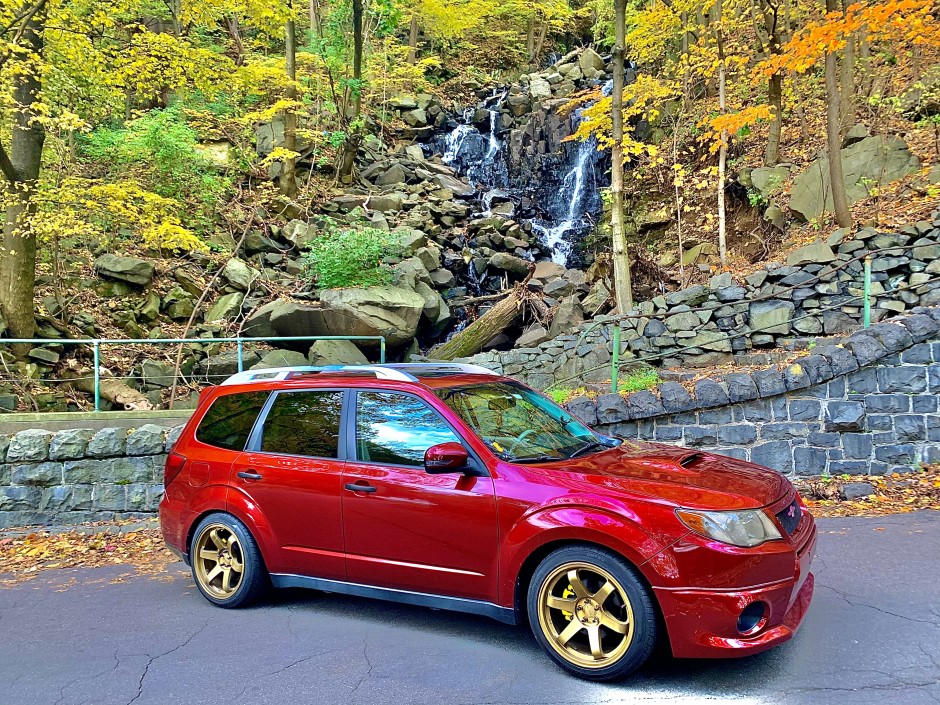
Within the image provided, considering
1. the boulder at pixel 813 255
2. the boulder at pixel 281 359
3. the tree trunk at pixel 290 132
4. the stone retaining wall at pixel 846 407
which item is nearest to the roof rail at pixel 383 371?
the stone retaining wall at pixel 846 407

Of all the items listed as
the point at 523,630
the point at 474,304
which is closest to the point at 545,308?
the point at 474,304

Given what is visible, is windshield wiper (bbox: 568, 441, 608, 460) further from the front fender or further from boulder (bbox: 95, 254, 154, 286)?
boulder (bbox: 95, 254, 154, 286)

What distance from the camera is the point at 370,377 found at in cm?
486

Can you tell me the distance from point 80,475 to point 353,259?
9197 mm

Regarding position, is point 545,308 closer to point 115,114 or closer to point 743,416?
point 743,416

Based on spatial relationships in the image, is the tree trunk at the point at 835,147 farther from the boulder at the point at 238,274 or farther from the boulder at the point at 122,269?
the boulder at the point at 122,269

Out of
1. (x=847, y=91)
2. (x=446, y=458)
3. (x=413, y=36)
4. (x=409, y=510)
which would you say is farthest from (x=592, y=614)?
(x=413, y=36)

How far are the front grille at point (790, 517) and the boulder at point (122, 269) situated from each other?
15.2 m

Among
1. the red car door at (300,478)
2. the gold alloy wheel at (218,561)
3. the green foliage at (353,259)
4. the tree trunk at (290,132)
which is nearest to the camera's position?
the red car door at (300,478)

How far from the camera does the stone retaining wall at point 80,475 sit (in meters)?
7.47

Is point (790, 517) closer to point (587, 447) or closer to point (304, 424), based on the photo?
point (587, 447)

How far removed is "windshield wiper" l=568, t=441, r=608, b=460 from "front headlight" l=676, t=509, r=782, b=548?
3.27 feet

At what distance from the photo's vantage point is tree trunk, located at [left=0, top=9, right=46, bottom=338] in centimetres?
1084

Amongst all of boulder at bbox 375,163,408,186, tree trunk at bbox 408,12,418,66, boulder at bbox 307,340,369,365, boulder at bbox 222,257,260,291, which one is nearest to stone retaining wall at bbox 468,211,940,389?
boulder at bbox 307,340,369,365
